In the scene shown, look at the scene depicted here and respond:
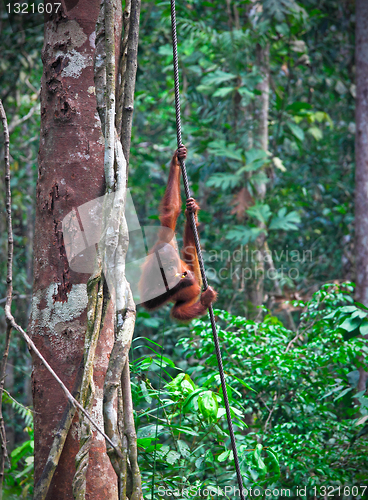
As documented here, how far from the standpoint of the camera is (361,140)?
15.9ft

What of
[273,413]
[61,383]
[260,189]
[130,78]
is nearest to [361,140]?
[260,189]

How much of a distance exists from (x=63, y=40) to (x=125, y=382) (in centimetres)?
114

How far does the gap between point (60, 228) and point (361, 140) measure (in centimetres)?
428

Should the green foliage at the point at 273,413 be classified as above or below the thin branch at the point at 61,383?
below

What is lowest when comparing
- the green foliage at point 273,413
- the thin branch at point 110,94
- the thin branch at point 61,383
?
the green foliage at point 273,413

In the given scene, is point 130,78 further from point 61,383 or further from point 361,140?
point 361,140

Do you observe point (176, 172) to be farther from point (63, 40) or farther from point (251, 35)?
point (251, 35)

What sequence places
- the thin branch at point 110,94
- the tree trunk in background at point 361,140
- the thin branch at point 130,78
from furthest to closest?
the tree trunk in background at point 361,140 < the thin branch at point 130,78 < the thin branch at point 110,94

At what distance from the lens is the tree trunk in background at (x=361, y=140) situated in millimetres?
4668

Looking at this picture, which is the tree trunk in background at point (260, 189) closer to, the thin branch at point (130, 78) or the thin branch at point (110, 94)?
the thin branch at point (130, 78)

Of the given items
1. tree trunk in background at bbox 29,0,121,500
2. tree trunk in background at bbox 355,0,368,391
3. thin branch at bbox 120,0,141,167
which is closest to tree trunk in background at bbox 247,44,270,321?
tree trunk in background at bbox 355,0,368,391

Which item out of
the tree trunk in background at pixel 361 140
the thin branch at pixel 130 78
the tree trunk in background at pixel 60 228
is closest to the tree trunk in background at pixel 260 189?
the tree trunk in background at pixel 361 140

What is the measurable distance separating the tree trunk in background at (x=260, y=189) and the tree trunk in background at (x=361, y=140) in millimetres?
973

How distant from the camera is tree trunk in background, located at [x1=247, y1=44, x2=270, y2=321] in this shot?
443cm
